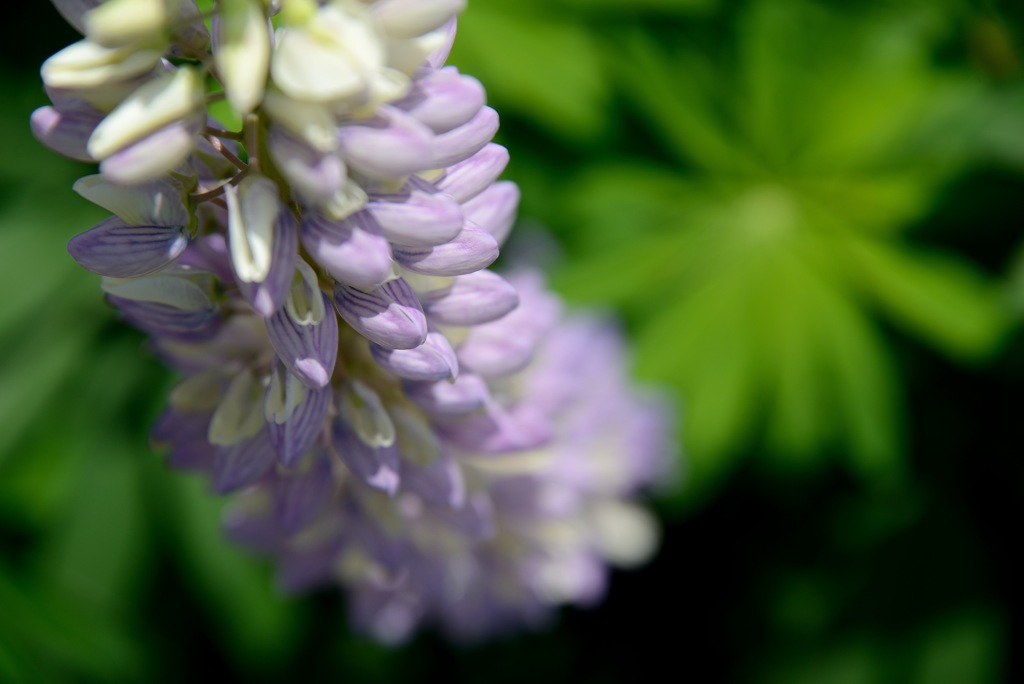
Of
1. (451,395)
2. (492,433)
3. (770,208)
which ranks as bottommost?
(770,208)

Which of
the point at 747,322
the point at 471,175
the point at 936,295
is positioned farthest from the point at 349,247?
the point at 936,295

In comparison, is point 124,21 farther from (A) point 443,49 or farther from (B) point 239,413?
(B) point 239,413

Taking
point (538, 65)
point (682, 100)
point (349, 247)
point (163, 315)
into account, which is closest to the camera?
point (349, 247)

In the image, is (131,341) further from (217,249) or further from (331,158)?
(331,158)

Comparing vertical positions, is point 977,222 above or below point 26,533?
above

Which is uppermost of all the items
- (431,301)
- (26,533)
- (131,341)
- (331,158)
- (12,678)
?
(331,158)

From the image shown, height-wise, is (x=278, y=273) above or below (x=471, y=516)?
above

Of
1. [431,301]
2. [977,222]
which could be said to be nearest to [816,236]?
[977,222]
